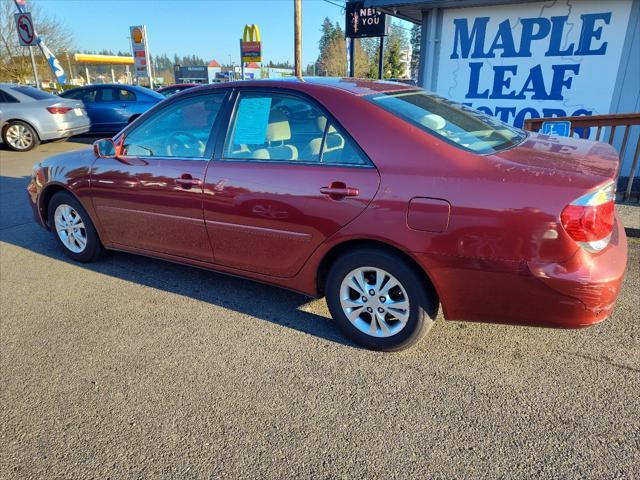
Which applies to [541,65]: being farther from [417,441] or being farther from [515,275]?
Result: [417,441]

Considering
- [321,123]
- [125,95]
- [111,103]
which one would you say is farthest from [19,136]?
[321,123]

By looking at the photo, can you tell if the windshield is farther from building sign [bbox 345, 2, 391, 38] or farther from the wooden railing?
building sign [bbox 345, 2, 391, 38]

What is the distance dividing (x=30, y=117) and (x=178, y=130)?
372 inches

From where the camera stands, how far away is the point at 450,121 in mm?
2967

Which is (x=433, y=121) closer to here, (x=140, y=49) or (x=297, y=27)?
(x=297, y=27)

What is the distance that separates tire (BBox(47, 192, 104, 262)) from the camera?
14.0 feet

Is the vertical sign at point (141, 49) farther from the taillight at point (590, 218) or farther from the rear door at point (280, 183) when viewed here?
the taillight at point (590, 218)

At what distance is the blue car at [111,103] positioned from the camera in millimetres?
12578

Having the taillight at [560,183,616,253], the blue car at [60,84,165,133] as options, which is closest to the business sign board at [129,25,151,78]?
the blue car at [60,84,165,133]

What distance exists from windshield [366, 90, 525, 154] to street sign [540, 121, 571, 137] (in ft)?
7.69

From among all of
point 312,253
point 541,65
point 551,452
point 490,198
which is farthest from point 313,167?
Answer: point 541,65

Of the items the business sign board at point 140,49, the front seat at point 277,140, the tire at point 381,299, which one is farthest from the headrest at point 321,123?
the business sign board at point 140,49

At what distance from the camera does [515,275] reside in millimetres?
2395

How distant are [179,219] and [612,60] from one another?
6.76 metres
